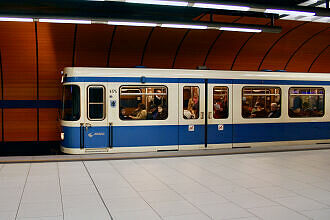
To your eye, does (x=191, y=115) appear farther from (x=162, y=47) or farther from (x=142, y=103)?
(x=162, y=47)

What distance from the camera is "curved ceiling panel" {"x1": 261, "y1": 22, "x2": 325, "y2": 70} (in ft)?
53.0

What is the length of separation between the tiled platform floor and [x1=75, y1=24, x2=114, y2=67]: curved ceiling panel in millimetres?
5551

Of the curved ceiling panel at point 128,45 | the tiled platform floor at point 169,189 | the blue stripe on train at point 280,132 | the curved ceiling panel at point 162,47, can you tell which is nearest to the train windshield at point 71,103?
the tiled platform floor at point 169,189

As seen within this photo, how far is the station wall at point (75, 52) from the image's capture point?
13.5 m

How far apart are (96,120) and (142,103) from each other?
1526 millimetres

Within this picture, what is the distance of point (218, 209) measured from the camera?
6.07 meters

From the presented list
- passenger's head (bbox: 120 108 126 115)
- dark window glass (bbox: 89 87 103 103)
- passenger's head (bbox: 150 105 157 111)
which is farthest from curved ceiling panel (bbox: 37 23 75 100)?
passenger's head (bbox: 150 105 157 111)

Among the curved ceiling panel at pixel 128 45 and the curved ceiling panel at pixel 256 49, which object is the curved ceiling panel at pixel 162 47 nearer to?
the curved ceiling panel at pixel 128 45

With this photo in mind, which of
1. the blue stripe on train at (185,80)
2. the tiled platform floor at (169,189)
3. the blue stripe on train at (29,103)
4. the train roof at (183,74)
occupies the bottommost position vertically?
the tiled platform floor at (169,189)

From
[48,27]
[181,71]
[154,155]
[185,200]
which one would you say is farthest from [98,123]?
[185,200]

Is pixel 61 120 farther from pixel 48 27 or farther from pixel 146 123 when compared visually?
pixel 48 27

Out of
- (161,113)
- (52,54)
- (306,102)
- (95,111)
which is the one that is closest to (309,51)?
(306,102)

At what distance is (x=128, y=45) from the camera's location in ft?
49.3

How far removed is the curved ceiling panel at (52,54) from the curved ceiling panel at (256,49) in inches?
312
